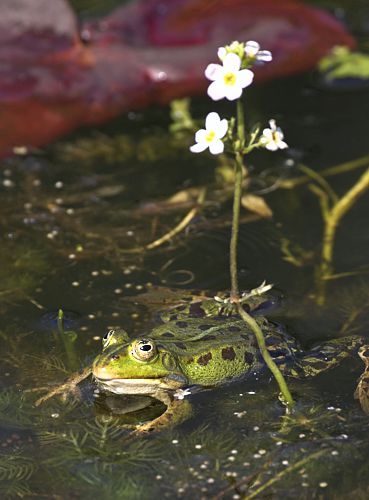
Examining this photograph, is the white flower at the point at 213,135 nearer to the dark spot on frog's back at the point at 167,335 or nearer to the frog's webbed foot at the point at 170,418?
the dark spot on frog's back at the point at 167,335

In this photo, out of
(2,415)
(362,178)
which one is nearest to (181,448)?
(2,415)

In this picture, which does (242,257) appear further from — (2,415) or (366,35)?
(366,35)

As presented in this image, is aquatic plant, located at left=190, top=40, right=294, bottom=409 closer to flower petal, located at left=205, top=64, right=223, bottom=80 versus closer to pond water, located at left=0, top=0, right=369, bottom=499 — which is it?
flower petal, located at left=205, top=64, right=223, bottom=80

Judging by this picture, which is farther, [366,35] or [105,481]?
[366,35]

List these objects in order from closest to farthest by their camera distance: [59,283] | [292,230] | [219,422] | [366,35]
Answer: [219,422] → [59,283] → [292,230] → [366,35]

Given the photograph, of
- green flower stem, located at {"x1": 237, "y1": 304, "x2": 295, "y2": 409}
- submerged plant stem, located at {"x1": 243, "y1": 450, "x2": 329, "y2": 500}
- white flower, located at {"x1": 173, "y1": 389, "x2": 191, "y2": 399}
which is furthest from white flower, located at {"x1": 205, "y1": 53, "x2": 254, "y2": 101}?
submerged plant stem, located at {"x1": 243, "y1": 450, "x2": 329, "y2": 500}

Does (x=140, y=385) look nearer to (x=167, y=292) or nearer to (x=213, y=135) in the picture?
(x=167, y=292)

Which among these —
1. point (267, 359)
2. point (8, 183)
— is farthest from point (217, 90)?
point (8, 183)
